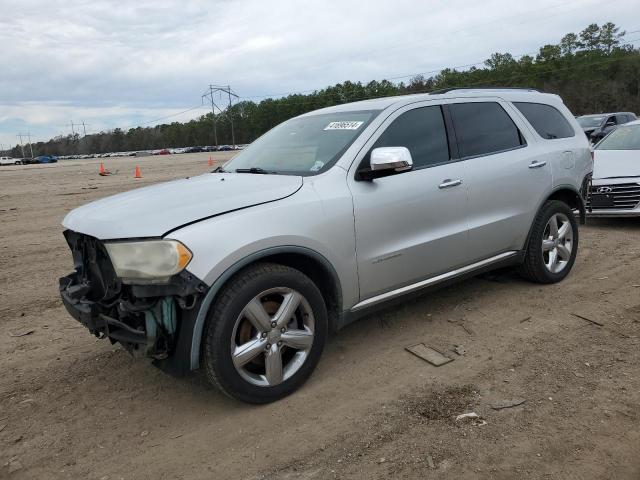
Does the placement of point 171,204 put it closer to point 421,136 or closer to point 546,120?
point 421,136

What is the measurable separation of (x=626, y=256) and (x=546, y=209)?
1.94 metres

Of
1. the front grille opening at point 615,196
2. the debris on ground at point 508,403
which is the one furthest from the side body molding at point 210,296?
the front grille opening at point 615,196

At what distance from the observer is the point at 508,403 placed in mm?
3174

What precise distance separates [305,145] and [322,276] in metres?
1.14

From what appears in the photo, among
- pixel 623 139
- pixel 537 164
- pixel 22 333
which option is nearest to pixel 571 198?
pixel 537 164

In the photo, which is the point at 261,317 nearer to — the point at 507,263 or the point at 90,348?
the point at 90,348

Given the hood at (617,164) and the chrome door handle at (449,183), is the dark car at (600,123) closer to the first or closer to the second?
the hood at (617,164)

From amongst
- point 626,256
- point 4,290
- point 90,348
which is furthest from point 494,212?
point 4,290

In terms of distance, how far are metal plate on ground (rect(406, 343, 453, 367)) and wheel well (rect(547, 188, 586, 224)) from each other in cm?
219

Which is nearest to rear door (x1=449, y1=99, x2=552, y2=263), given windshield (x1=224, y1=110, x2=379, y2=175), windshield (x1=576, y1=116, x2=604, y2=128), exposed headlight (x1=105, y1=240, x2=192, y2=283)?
windshield (x1=224, y1=110, x2=379, y2=175)

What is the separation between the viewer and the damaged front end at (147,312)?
2.87m

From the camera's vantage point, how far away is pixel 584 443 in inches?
109

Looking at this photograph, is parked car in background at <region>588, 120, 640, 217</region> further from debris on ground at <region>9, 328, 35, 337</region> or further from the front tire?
debris on ground at <region>9, 328, 35, 337</region>

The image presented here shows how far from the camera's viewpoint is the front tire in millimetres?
2977
